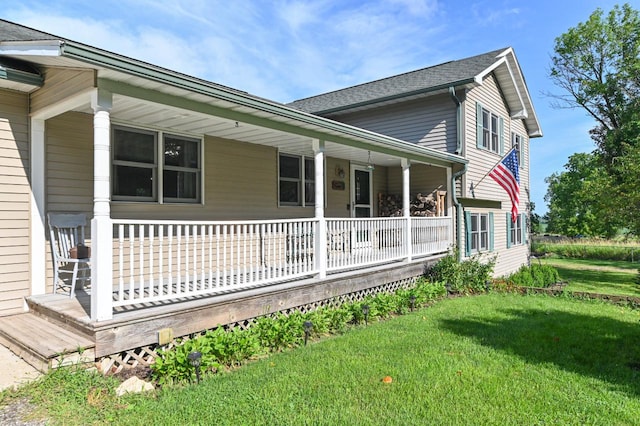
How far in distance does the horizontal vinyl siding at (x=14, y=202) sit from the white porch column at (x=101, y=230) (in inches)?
72.4

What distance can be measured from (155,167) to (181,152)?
55 cm

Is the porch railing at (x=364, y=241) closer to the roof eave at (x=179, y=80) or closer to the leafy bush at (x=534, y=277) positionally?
the roof eave at (x=179, y=80)

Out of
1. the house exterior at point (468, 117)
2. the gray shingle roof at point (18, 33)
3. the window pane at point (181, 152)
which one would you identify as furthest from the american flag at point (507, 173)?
the gray shingle roof at point (18, 33)

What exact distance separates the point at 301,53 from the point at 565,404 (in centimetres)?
2242

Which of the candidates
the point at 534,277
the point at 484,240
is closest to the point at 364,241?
the point at 484,240

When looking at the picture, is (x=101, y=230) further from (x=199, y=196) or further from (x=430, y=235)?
(x=430, y=235)

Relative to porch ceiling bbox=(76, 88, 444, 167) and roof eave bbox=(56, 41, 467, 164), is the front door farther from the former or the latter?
roof eave bbox=(56, 41, 467, 164)

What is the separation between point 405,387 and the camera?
375 cm

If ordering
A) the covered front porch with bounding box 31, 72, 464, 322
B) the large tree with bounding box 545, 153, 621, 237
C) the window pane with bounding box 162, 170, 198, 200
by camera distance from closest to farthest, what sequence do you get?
Result: the covered front porch with bounding box 31, 72, 464, 322, the window pane with bounding box 162, 170, 198, 200, the large tree with bounding box 545, 153, 621, 237

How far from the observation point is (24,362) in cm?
391

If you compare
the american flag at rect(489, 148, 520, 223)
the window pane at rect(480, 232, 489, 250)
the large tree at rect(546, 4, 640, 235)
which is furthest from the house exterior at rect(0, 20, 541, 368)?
the large tree at rect(546, 4, 640, 235)

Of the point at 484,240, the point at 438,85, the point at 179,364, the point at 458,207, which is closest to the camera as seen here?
the point at 179,364

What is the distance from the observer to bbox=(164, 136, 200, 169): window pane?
253 inches

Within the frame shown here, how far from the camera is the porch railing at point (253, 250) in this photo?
4.81 meters
